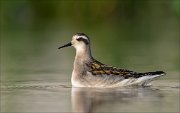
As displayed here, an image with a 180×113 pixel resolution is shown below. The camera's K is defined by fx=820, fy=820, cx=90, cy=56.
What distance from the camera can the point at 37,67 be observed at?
2161cm

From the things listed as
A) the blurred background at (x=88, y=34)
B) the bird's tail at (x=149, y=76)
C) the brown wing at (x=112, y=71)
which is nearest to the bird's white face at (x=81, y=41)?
the brown wing at (x=112, y=71)

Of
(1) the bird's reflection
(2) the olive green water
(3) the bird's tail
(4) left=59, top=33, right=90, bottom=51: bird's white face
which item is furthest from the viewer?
(4) left=59, top=33, right=90, bottom=51: bird's white face

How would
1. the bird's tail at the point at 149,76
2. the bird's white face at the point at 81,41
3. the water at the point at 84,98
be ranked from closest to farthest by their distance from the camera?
the water at the point at 84,98
the bird's tail at the point at 149,76
the bird's white face at the point at 81,41

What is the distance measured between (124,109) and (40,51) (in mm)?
12398

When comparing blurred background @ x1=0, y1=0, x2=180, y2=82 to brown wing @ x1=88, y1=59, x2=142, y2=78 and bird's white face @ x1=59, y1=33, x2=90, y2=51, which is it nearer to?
bird's white face @ x1=59, y1=33, x2=90, y2=51

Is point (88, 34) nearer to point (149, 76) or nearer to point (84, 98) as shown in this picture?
point (149, 76)

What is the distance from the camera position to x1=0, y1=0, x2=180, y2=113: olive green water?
49.3 ft

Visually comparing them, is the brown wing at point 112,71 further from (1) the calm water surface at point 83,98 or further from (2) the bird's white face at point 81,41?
(2) the bird's white face at point 81,41

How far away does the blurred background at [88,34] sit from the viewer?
21.6 metres

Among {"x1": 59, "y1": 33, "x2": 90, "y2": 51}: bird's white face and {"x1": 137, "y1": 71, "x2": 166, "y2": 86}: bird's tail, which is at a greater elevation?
{"x1": 59, "y1": 33, "x2": 90, "y2": 51}: bird's white face

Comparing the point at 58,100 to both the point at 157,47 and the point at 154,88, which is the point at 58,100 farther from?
the point at 157,47

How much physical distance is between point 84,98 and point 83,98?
19 mm

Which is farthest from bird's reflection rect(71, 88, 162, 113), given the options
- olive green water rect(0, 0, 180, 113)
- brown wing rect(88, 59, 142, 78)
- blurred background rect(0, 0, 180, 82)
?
blurred background rect(0, 0, 180, 82)

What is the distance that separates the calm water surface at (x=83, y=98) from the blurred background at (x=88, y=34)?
1474mm
